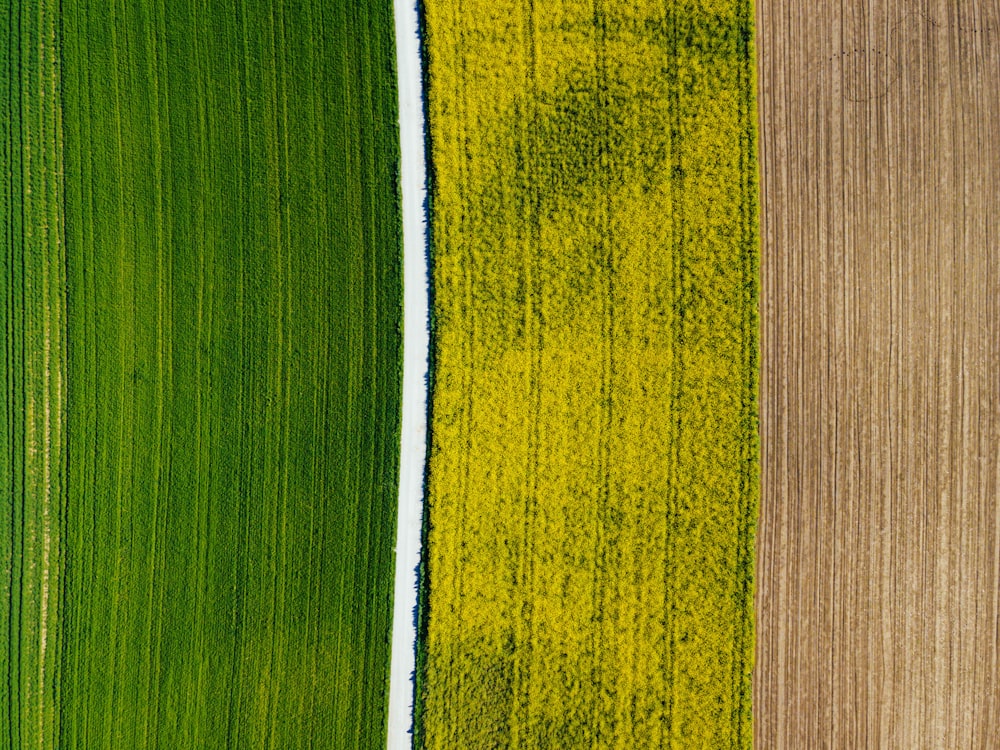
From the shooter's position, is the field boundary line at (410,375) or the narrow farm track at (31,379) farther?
the field boundary line at (410,375)

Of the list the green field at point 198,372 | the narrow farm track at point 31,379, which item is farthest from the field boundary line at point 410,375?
the narrow farm track at point 31,379

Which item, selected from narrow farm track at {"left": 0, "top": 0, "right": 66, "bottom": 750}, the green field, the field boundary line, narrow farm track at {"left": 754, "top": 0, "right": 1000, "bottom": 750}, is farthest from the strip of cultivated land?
narrow farm track at {"left": 0, "top": 0, "right": 66, "bottom": 750}

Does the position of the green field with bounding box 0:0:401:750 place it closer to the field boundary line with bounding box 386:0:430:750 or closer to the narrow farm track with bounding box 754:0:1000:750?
the field boundary line with bounding box 386:0:430:750

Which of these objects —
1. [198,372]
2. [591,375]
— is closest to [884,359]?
[591,375]

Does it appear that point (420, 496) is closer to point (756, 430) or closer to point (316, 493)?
point (316, 493)

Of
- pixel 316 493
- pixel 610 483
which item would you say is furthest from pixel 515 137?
pixel 316 493

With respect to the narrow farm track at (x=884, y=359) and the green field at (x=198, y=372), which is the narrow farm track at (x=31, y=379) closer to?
the green field at (x=198, y=372)
